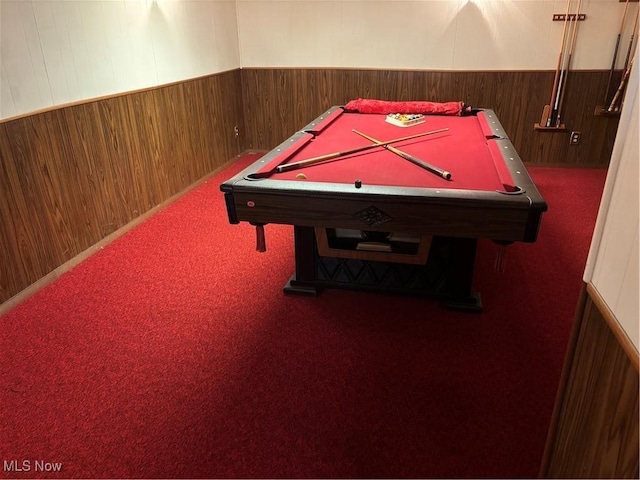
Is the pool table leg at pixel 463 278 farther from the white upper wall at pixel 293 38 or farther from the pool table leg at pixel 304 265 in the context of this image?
the white upper wall at pixel 293 38

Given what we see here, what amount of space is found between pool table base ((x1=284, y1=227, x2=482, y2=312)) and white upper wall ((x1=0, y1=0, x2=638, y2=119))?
164cm

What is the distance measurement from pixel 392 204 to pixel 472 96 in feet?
10.5

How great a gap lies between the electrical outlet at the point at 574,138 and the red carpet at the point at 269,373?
81.2 inches

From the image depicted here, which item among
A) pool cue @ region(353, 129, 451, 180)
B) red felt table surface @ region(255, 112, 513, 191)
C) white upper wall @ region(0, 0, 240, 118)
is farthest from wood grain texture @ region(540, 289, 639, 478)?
white upper wall @ region(0, 0, 240, 118)

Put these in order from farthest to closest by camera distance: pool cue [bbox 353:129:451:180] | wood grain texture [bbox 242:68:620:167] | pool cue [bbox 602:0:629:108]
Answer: wood grain texture [bbox 242:68:620:167], pool cue [bbox 602:0:629:108], pool cue [bbox 353:129:451:180]

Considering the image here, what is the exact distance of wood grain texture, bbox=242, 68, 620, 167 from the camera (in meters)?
4.39

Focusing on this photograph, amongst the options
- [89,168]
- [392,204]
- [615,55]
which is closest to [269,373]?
[392,204]

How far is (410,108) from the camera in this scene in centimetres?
362

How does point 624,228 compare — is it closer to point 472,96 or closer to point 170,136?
point 170,136

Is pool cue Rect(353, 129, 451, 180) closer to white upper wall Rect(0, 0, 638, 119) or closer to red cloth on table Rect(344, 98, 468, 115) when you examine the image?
red cloth on table Rect(344, 98, 468, 115)

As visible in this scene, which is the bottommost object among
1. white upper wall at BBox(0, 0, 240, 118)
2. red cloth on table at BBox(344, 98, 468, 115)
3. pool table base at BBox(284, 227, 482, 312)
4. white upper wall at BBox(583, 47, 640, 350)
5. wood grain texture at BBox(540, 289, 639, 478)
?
pool table base at BBox(284, 227, 482, 312)

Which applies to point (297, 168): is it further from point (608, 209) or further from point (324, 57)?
point (324, 57)

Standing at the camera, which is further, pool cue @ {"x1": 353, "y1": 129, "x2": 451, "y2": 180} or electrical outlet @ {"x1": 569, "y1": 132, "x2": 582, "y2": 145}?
electrical outlet @ {"x1": 569, "y1": 132, "x2": 582, "y2": 145}

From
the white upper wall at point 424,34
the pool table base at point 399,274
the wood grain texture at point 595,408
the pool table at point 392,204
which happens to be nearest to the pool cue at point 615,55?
the white upper wall at point 424,34
